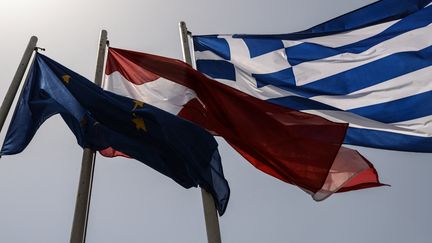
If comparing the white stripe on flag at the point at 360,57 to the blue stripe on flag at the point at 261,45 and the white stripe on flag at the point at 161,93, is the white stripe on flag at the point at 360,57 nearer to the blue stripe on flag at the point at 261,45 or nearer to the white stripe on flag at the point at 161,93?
the blue stripe on flag at the point at 261,45

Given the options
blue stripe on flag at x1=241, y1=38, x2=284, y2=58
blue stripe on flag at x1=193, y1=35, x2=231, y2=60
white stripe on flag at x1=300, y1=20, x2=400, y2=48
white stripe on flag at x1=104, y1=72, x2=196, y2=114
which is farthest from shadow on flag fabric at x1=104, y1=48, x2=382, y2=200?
white stripe on flag at x1=300, y1=20, x2=400, y2=48

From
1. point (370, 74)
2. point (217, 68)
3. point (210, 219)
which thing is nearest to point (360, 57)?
point (370, 74)

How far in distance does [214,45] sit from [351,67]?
9.23 feet

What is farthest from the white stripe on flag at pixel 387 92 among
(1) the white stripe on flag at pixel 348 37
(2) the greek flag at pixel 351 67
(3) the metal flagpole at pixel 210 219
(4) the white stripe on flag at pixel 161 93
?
(3) the metal flagpole at pixel 210 219

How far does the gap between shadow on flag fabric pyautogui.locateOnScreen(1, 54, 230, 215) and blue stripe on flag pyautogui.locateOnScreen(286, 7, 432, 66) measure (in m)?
3.99

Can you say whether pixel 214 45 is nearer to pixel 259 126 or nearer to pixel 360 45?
pixel 259 126

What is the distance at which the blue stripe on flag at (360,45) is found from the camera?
10625mm

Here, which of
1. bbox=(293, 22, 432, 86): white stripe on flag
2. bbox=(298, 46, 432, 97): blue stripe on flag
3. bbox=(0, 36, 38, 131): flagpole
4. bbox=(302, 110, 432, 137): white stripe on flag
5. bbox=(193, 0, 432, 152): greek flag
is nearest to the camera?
bbox=(0, 36, 38, 131): flagpole

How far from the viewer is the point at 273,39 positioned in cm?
1105

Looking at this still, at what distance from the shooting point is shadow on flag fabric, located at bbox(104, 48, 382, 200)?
7916 millimetres

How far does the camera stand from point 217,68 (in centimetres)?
1060

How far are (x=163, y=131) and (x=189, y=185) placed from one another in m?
0.93

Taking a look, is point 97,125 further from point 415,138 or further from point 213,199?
point 415,138

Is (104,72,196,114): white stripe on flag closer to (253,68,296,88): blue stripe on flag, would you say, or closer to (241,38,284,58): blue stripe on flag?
(253,68,296,88): blue stripe on flag
